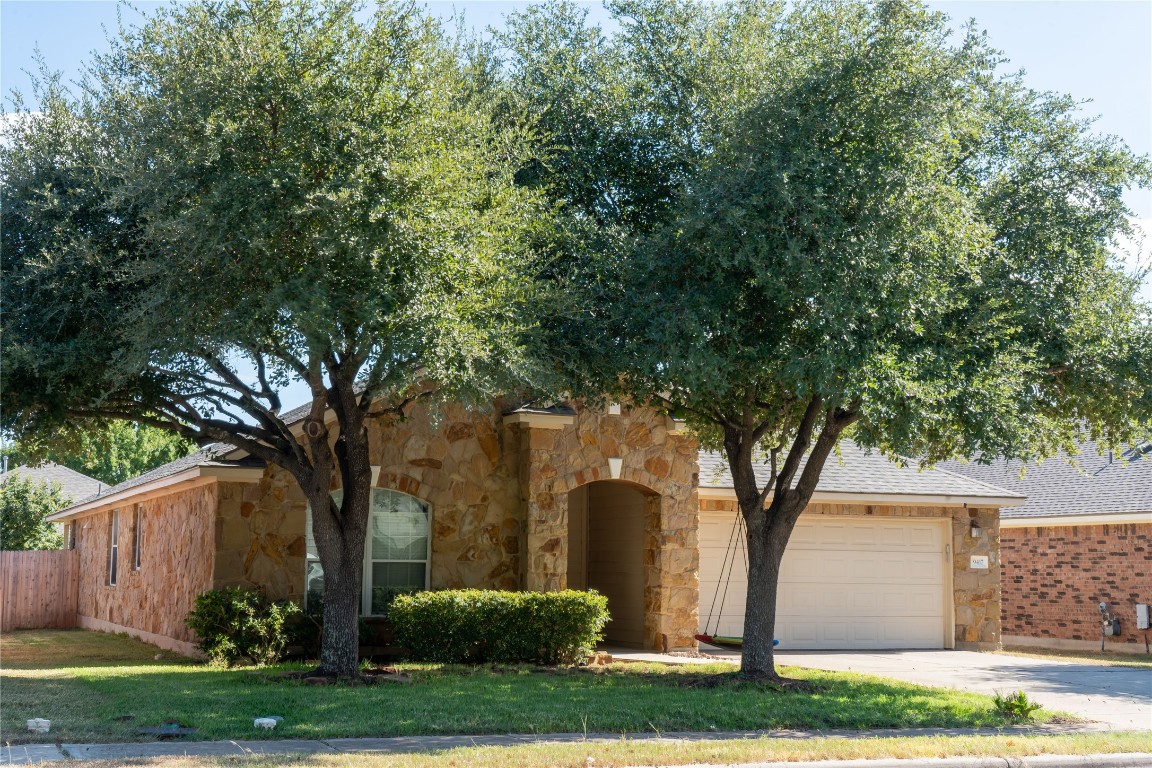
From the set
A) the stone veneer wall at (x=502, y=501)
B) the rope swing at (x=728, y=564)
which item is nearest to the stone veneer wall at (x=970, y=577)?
the rope swing at (x=728, y=564)

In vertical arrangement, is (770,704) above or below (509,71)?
below

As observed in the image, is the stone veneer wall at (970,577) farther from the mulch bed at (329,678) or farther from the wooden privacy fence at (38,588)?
the wooden privacy fence at (38,588)

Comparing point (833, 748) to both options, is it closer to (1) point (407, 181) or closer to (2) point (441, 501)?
(1) point (407, 181)

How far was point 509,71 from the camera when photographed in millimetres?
14836

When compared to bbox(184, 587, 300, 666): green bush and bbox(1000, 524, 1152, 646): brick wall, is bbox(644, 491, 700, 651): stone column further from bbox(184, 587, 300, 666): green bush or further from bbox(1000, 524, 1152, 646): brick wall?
bbox(1000, 524, 1152, 646): brick wall

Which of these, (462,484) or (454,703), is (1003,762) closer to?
(454,703)

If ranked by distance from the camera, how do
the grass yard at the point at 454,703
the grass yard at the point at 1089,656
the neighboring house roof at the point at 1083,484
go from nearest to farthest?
the grass yard at the point at 454,703 → the grass yard at the point at 1089,656 → the neighboring house roof at the point at 1083,484

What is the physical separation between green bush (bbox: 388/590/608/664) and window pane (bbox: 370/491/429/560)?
1126 mm

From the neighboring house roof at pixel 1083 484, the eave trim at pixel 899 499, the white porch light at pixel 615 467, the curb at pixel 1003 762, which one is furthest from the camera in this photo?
the neighboring house roof at pixel 1083 484

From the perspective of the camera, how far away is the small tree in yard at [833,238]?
1153cm

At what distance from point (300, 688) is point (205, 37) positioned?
7.12m

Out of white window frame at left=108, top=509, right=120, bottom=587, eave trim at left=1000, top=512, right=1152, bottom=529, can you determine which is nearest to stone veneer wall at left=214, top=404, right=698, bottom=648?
white window frame at left=108, top=509, right=120, bottom=587

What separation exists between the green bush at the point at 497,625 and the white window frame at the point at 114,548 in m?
9.89

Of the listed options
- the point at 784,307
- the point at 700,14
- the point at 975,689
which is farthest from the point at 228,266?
the point at 975,689
